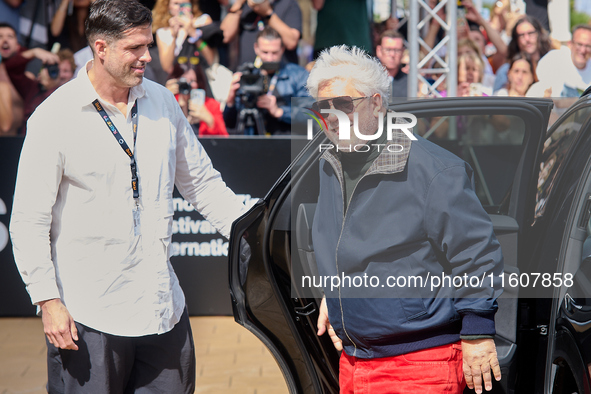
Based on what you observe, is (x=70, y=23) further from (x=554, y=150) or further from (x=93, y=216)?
(x=554, y=150)

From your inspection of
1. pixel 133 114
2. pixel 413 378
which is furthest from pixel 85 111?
pixel 413 378

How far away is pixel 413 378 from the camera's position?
1972 millimetres

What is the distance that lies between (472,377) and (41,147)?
1428 millimetres

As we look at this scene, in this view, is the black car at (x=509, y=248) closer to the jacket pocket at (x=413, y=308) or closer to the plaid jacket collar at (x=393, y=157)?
the plaid jacket collar at (x=393, y=157)

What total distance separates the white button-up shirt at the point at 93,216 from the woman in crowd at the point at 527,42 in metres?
4.09

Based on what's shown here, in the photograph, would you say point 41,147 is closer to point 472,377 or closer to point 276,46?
point 472,377

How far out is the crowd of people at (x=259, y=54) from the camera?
216 inches

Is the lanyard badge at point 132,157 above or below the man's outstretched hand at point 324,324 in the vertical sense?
above

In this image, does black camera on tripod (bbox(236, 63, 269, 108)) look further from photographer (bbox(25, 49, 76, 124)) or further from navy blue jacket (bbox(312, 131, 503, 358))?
navy blue jacket (bbox(312, 131, 503, 358))

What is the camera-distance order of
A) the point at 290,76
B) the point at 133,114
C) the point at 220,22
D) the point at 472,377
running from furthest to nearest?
the point at 220,22, the point at 290,76, the point at 133,114, the point at 472,377

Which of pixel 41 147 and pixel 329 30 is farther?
pixel 329 30

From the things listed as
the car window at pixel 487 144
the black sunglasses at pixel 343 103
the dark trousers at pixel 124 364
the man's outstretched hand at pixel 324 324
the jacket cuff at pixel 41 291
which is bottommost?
the dark trousers at pixel 124 364

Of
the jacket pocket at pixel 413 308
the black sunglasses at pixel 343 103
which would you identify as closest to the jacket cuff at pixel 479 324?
the jacket pocket at pixel 413 308

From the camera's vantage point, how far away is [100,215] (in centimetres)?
212
